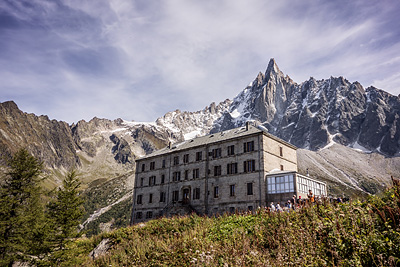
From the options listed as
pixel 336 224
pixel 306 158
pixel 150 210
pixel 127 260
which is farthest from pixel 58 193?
pixel 306 158

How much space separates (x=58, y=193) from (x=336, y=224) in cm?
2409

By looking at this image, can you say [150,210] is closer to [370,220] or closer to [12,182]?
[12,182]

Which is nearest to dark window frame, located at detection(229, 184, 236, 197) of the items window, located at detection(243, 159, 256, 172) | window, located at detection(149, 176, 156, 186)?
window, located at detection(243, 159, 256, 172)

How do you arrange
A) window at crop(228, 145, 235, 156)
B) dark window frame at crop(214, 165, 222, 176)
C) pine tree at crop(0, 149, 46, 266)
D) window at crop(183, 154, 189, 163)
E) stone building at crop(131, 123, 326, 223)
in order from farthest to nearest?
window at crop(183, 154, 189, 163)
dark window frame at crop(214, 165, 222, 176)
window at crop(228, 145, 235, 156)
stone building at crop(131, 123, 326, 223)
pine tree at crop(0, 149, 46, 266)

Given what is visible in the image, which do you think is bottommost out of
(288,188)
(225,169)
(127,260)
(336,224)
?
(127,260)

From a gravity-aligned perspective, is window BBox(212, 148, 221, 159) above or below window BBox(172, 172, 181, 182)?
above

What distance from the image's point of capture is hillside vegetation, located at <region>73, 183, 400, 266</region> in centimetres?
719

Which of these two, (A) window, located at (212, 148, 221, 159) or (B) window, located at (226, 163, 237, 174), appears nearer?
(B) window, located at (226, 163, 237, 174)

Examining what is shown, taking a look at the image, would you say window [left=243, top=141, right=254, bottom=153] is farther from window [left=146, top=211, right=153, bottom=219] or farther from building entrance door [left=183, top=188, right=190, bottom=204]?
window [left=146, top=211, right=153, bottom=219]

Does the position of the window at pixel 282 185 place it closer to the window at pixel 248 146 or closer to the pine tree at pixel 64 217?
the window at pixel 248 146

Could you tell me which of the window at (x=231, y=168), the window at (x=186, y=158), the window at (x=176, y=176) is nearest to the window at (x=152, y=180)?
the window at (x=176, y=176)

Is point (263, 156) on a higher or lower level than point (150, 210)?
higher

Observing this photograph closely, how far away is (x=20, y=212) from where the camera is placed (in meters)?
29.3

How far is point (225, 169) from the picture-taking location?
43.4 meters
